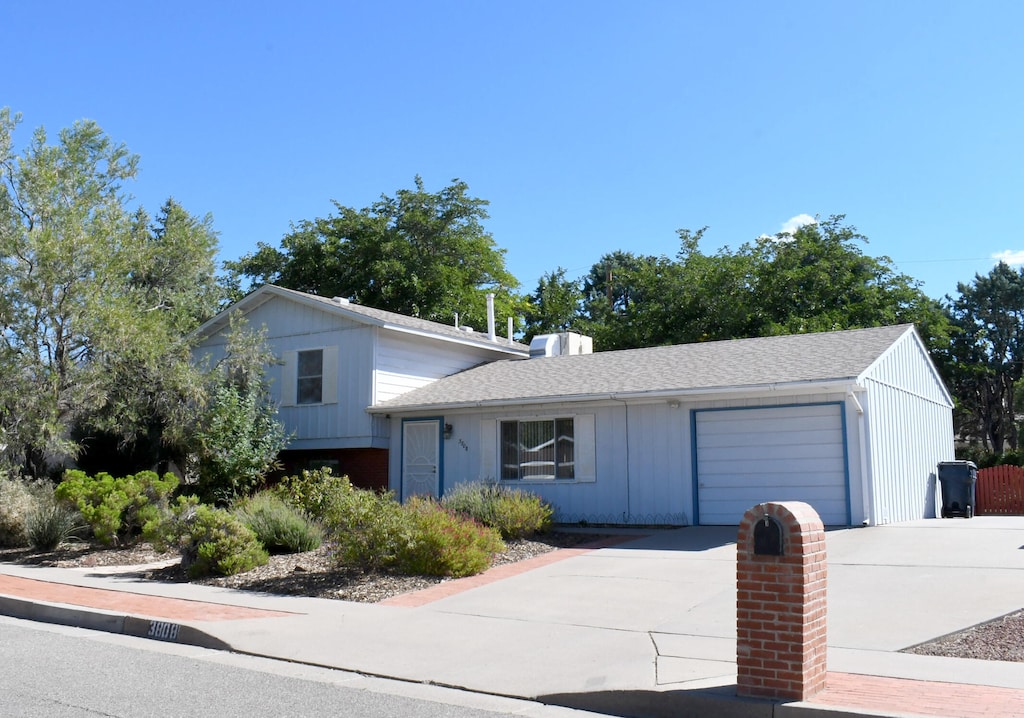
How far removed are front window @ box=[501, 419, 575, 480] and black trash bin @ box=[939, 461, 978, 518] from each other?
821 centimetres

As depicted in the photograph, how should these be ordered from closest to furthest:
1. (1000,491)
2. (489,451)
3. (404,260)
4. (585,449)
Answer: (585,449), (489,451), (1000,491), (404,260)

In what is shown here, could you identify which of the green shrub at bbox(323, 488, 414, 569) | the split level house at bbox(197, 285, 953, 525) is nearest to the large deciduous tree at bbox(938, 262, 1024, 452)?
the split level house at bbox(197, 285, 953, 525)

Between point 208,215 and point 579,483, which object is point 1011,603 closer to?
point 579,483

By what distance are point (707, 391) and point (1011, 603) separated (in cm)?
725

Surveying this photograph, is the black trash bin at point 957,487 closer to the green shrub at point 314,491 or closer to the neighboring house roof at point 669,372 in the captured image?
the neighboring house roof at point 669,372

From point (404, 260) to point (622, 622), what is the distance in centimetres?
3109

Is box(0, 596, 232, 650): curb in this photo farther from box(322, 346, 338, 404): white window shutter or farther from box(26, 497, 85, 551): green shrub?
box(322, 346, 338, 404): white window shutter

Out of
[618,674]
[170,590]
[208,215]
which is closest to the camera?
[618,674]

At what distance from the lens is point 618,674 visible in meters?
7.11

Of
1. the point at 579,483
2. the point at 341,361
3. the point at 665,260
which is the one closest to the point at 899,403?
the point at 579,483

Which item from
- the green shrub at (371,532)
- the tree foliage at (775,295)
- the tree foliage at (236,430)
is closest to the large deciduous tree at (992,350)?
the tree foliage at (775,295)

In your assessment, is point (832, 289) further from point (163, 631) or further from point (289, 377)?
point (163, 631)

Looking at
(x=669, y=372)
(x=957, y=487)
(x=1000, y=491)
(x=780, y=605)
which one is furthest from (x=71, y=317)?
(x=1000, y=491)

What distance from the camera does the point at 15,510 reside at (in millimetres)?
15844
